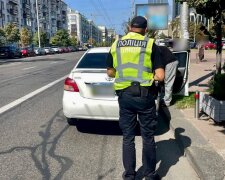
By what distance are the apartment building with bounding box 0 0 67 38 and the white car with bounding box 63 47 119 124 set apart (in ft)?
242

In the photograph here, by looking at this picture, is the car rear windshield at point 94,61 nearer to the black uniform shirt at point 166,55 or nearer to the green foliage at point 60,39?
the black uniform shirt at point 166,55

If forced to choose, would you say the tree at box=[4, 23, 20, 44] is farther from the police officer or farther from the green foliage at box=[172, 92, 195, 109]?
the police officer

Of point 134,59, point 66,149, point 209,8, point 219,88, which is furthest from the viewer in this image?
point 209,8

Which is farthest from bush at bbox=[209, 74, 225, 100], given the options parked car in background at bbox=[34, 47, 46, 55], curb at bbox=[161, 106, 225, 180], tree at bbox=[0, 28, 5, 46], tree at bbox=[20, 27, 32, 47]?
tree at bbox=[20, 27, 32, 47]

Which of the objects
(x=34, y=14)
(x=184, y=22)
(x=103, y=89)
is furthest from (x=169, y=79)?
(x=34, y=14)

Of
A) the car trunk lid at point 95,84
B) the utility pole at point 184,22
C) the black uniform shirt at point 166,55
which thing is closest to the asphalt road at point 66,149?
the car trunk lid at point 95,84

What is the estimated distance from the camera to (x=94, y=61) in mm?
7191

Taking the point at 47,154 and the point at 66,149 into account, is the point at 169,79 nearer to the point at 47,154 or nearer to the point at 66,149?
the point at 66,149

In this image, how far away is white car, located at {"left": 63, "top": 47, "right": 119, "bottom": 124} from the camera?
6145mm

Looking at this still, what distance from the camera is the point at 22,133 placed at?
21.6 feet

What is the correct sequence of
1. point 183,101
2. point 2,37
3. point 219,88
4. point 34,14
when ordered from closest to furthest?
point 219,88, point 183,101, point 2,37, point 34,14

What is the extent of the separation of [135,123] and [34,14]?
4083 inches

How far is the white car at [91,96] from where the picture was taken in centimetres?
614

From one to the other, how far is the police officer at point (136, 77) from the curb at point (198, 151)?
77 cm
